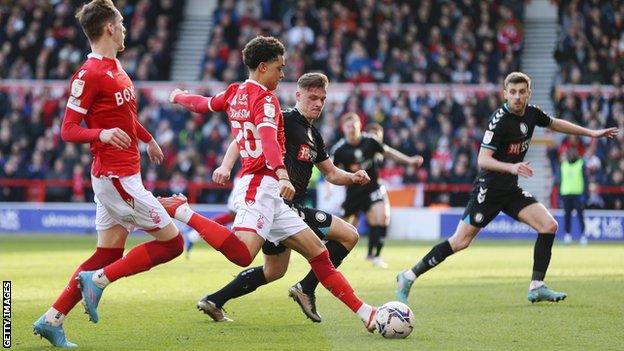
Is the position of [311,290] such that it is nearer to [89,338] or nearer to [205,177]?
[89,338]

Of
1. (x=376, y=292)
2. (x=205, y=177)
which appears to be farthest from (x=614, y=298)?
(x=205, y=177)

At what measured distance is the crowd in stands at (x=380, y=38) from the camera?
3053 centimetres

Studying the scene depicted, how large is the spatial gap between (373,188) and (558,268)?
125 inches

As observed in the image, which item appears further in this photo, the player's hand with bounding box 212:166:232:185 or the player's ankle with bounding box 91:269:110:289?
the player's hand with bounding box 212:166:232:185

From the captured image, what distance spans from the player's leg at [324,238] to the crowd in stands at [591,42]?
20.4 meters

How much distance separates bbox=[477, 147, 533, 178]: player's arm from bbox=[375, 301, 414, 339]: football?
7.24 ft

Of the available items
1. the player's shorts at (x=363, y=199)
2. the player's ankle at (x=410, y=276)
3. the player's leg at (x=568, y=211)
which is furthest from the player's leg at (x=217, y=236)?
the player's leg at (x=568, y=211)

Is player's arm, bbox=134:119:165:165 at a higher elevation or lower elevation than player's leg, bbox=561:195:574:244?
higher

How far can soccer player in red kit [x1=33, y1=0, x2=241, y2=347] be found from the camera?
812cm

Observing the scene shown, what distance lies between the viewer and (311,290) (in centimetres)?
1018

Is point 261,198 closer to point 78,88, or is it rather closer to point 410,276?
point 78,88

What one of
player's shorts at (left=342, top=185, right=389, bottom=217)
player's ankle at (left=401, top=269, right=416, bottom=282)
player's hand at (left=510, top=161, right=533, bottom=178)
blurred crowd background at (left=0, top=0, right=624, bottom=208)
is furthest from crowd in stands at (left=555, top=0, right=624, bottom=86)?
player's hand at (left=510, top=161, right=533, bottom=178)

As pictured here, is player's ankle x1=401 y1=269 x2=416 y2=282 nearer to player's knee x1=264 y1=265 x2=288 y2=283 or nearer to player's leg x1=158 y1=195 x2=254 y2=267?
player's knee x1=264 y1=265 x2=288 y2=283

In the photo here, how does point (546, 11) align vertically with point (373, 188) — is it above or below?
above
